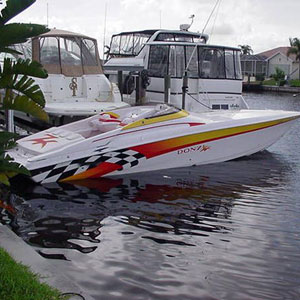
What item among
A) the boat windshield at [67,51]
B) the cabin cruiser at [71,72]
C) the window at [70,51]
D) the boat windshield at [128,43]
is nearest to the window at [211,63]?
the cabin cruiser at [71,72]

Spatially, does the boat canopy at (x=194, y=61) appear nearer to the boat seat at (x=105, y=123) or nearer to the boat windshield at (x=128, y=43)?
the boat windshield at (x=128, y=43)

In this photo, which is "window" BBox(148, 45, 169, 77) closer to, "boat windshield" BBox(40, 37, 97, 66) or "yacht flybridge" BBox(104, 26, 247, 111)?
"yacht flybridge" BBox(104, 26, 247, 111)

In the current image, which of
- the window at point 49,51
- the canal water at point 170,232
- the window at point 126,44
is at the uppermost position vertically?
the window at point 126,44

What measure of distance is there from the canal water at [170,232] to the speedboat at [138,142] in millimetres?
289

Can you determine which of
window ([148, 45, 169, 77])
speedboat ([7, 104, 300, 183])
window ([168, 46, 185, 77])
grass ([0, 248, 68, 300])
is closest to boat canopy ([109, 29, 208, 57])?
window ([148, 45, 169, 77])

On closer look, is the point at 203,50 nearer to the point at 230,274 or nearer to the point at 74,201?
the point at 74,201

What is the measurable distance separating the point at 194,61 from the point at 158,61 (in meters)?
1.30

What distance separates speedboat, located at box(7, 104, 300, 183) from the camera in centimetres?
921

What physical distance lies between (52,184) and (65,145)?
31.3 inches

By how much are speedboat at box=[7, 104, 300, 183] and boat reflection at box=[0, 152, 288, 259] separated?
25 centimetres

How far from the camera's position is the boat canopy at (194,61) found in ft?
51.5

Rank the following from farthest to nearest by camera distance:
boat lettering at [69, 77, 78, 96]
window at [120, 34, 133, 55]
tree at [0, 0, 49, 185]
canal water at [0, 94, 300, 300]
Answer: window at [120, 34, 133, 55]
boat lettering at [69, 77, 78, 96]
canal water at [0, 94, 300, 300]
tree at [0, 0, 49, 185]

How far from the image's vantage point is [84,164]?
369 inches

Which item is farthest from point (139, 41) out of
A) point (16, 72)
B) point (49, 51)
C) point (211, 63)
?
point (16, 72)
